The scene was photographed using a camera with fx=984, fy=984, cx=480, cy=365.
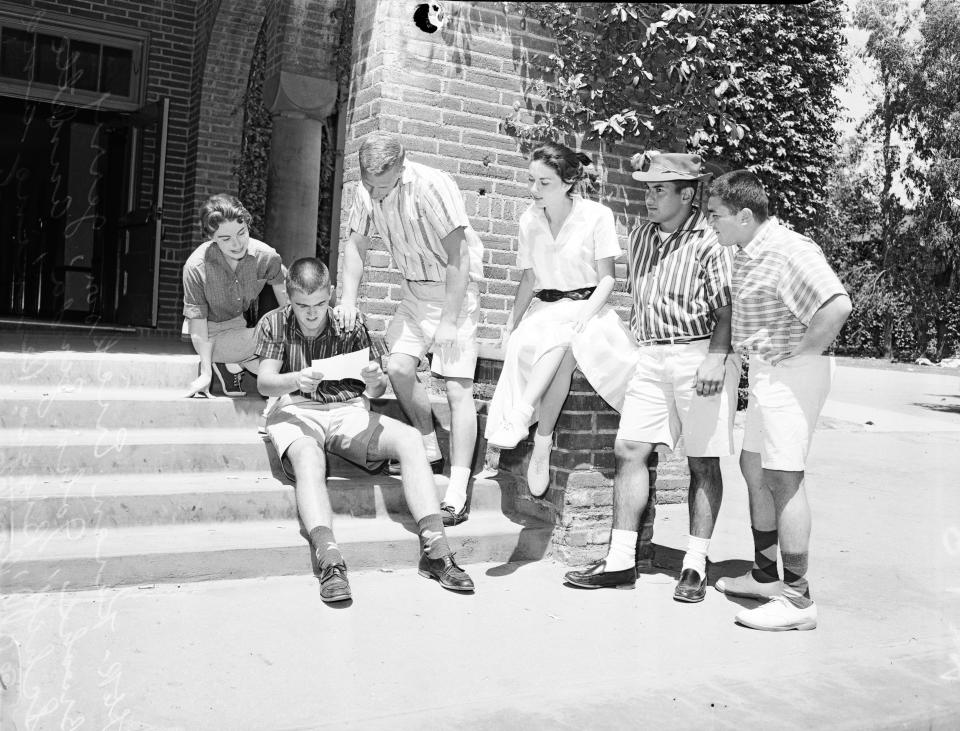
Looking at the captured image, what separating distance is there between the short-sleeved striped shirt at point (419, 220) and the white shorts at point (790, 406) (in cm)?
164

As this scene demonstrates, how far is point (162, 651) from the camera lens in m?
3.44

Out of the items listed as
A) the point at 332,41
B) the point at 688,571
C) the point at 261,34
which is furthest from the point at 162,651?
the point at 261,34

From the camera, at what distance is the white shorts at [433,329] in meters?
5.01

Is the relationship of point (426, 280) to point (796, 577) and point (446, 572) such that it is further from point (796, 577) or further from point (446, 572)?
point (796, 577)

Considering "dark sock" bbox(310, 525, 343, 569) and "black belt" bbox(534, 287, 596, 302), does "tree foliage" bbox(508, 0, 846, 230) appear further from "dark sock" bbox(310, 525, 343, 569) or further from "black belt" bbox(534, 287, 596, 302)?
"dark sock" bbox(310, 525, 343, 569)

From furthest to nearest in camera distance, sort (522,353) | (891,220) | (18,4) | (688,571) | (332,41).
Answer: (891,220) → (18,4) → (332,41) → (522,353) → (688,571)

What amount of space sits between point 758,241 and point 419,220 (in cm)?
168

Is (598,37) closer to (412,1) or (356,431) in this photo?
(412,1)

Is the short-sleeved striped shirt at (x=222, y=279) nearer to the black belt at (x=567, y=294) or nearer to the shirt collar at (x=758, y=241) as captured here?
the black belt at (x=567, y=294)

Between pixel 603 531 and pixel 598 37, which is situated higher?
pixel 598 37

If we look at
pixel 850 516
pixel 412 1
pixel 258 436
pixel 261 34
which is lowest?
pixel 850 516

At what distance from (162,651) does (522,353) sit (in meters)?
2.29

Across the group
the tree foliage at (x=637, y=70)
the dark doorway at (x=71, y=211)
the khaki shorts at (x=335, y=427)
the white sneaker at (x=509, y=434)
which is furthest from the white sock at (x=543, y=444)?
the dark doorway at (x=71, y=211)

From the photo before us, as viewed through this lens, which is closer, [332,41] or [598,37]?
[598,37]
